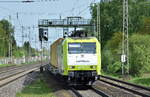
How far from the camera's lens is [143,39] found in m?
41.6

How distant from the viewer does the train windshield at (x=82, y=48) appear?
69.6ft

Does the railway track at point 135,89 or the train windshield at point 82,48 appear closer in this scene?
the railway track at point 135,89

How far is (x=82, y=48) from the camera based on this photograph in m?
21.4

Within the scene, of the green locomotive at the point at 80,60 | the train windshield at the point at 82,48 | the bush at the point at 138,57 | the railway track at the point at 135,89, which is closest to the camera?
the railway track at the point at 135,89

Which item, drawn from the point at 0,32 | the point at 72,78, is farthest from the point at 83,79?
Answer: the point at 0,32

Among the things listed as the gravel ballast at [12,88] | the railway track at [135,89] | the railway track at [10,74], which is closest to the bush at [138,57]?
the railway track at [10,74]

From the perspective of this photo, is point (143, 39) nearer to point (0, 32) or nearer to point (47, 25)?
point (47, 25)

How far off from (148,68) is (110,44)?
16.3 meters

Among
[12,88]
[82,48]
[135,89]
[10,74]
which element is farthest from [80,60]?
[10,74]

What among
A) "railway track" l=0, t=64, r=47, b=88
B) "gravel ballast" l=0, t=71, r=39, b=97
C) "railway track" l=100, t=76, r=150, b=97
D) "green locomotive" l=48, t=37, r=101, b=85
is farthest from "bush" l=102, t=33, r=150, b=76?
"green locomotive" l=48, t=37, r=101, b=85

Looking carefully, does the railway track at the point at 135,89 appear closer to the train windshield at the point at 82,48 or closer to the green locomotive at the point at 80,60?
the green locomotive at the point at 80,60

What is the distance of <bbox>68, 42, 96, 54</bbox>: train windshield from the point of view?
69.6 ft

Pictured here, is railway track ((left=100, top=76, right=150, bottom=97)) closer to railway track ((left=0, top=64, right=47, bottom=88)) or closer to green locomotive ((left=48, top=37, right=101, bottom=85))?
green locomotive ((left=48, top=37, right=101, bottom=85))

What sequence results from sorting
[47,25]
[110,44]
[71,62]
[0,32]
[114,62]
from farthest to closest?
1. [0,32]
2. [47,25]
3. [110,44]
4. [114,62]
5. [71,62]
